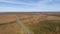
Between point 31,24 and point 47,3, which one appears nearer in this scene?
point 31,24

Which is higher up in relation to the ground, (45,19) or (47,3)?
(47,3)

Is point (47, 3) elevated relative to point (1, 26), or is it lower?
elevated

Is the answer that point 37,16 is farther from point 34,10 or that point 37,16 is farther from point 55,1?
point 55,1

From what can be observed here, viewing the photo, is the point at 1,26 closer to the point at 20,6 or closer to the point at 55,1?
the point at 20,6

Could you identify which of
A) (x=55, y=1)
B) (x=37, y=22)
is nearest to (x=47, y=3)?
(x=55, y=1)

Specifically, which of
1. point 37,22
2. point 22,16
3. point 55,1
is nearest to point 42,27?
point 37,22

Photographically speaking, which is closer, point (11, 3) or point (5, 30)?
point (5, 30)
